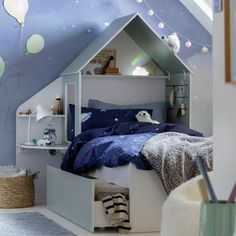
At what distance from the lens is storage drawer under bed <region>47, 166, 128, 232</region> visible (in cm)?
373

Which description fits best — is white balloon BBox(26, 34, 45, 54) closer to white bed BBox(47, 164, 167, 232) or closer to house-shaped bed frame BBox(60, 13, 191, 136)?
house-shaped bed frame BBox(60, 13, 191, 136)

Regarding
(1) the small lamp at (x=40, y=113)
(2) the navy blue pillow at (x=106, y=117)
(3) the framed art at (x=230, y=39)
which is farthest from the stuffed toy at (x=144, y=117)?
(3) the framed art at (x=230, y=39)

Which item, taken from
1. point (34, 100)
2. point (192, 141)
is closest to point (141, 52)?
point (34, 100)

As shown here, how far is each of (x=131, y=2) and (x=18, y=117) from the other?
150cm

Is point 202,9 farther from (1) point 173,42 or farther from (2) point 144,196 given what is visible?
(2) point 144,196

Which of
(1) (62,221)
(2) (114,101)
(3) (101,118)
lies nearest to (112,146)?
(1) (62,221)

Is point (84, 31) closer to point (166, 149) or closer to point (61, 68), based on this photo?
point (61, 68)

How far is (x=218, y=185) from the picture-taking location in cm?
154

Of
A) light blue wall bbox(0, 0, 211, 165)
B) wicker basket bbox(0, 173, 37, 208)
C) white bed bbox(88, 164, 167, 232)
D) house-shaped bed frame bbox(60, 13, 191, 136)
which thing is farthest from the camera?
light blue wall bbox(0, 0, 211, 165)

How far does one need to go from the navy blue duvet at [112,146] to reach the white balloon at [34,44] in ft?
3.55

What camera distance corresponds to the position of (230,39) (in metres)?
1.48

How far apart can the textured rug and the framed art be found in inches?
92.4

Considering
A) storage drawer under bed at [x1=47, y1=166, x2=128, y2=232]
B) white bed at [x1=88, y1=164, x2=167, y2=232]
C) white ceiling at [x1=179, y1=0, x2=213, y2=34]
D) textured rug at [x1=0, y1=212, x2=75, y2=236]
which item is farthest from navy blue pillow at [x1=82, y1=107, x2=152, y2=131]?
white ceiling at [x1=179, y1=0, x2=213, y2=34]

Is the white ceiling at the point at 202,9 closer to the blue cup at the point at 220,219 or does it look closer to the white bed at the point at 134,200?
the white bed at the point at 134,200
